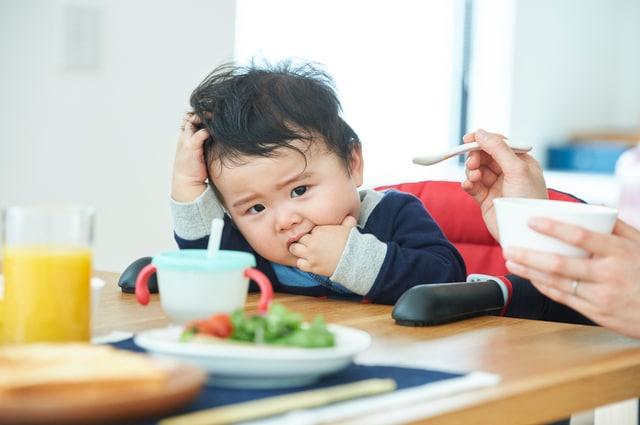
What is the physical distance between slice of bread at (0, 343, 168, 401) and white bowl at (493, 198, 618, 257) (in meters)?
0.48

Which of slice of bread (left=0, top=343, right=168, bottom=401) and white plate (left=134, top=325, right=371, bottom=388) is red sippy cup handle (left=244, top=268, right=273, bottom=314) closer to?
white plate (left=134, top=325, right=371, bottom=388)

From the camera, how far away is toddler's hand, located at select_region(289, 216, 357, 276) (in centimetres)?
141

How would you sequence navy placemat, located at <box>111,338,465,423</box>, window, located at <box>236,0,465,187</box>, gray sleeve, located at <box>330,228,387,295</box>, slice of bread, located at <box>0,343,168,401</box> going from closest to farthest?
slice of bread, located at <box>0,343,168,401</box>, navy placemat, located at <box>111,338,465,423</box>, gray sleeve, located at <box>330,228,387,295</box>, window, located at <box>236,0,465,187</box>

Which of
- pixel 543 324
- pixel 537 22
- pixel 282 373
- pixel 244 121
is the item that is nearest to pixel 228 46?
pixel 244 121

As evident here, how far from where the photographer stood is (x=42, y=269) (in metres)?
0.88

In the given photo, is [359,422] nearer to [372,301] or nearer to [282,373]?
[282,373]

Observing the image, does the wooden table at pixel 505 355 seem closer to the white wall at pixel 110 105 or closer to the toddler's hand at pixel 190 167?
the toddler's hand at pixel 190 167

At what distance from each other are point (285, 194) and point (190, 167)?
0.17 meters

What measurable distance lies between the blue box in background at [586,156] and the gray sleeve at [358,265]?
4294 millimetres

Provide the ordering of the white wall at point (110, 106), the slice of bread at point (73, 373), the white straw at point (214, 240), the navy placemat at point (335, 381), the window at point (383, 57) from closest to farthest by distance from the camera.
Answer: the slice of bread at point (73, 373), the navy placemat at point (335, 381), the white straw at point (214, 240), the white wall at point (110, 106), the window at point (383, 57)

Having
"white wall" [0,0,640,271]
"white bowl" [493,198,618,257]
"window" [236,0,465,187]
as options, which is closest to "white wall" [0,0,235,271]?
"white wall" [0,0,640,271]

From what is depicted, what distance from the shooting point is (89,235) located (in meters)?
0.91

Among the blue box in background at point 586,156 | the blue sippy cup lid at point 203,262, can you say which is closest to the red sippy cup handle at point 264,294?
the blue sippy cup lid at point 203,262

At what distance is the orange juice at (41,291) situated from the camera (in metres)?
0.88
